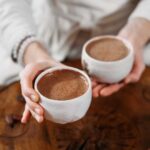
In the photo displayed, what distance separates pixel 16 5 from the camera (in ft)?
3.09

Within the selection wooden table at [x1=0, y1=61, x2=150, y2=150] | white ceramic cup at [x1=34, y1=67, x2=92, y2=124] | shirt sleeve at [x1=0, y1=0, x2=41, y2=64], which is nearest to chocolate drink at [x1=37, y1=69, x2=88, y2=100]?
white ceramic cup at [x1=34, y1=67, x2=92, y2=124]

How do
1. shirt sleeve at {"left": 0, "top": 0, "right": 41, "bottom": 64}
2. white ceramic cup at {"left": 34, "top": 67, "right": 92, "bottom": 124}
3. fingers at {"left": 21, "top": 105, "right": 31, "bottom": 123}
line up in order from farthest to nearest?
shirt sleeve at {"left": 0, "top": 0, "right": 41, "bottom": 64}
fingers at {"left": 21, "top": 105, "right": 31, "bottom": 123}
white ceramic cup at {"left": 34, "top": 67, "right": 92, "bottom": 124}

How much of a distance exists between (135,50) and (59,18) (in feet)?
0.75

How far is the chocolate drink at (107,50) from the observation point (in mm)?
755

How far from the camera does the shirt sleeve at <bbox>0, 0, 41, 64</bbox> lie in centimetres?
89

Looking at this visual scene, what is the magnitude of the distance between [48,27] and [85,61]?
Result: 247 millimetres

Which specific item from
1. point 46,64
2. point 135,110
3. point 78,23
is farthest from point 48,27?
point 135,110

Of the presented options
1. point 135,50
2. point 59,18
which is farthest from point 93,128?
point 59,18

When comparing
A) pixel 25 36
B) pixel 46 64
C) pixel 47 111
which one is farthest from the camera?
pixel 25 36

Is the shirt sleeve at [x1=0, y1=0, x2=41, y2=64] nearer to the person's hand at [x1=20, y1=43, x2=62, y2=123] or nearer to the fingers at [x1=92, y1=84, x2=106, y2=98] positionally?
the person's hand at [x1=20, y1=43, x2=62, y2=123]

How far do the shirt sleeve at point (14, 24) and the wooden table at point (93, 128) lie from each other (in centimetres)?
13

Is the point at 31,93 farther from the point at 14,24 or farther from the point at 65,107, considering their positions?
the point at 14,24

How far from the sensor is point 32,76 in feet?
2.41

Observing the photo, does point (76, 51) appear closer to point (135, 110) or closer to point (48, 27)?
point (48, 27)
